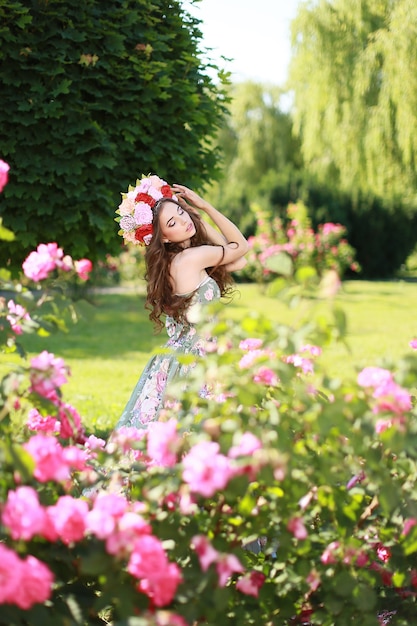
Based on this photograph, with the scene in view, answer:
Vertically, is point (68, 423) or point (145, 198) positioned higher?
point (145, 198)

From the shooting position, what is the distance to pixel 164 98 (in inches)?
164

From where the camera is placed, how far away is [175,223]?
3283mm

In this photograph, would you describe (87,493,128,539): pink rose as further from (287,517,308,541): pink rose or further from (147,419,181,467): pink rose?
(287,517,308,541): pink rose

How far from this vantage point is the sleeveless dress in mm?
3295

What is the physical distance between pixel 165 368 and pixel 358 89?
12.3 metres

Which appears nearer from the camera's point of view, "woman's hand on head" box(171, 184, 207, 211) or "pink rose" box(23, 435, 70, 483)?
"pink rose" box(23, 435, 70, 483)

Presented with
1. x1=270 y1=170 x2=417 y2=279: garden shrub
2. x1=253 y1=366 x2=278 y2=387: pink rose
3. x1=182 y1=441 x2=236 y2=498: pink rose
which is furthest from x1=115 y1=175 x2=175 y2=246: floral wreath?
x1=270 y1=170 x2=417 y2=279: garden shrub

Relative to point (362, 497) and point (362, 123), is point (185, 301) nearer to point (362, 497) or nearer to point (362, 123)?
point (362, 497)

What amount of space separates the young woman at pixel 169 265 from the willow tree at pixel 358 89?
435 inches

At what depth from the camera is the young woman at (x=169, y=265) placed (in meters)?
3.27

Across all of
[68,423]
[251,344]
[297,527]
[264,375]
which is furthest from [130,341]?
[297,527]

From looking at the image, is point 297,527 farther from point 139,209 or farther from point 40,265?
point 139,209

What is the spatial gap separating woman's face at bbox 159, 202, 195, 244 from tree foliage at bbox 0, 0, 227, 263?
94 cm

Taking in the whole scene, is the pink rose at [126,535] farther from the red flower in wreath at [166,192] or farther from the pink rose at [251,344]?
the red flower in wreath at [166,192]
